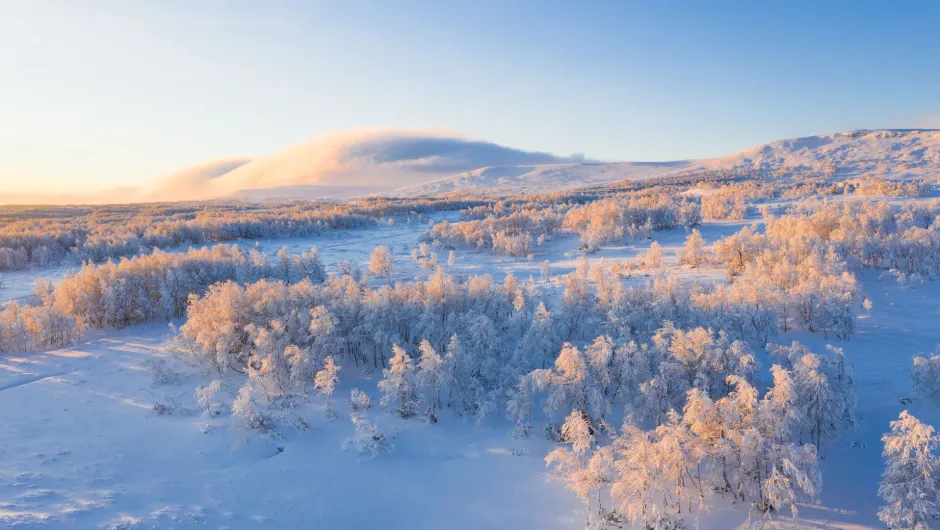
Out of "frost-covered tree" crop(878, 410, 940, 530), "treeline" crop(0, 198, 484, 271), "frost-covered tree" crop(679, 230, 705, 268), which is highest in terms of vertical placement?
"treeline" crop(0, 198, 484, 271)

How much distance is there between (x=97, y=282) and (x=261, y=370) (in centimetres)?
1024

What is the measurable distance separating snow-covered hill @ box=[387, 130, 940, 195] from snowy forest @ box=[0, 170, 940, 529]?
57.5 meters

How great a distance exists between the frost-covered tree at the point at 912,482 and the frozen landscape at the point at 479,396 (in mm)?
81

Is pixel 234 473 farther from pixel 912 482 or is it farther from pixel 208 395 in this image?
pixel 912 482

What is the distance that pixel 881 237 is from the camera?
1831 cm

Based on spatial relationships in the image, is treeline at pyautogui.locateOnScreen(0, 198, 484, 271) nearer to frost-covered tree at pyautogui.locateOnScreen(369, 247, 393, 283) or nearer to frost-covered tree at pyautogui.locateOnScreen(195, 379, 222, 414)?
frost-covered tree at pyautogui.locateOnScreen(369, 247, 393, 283)

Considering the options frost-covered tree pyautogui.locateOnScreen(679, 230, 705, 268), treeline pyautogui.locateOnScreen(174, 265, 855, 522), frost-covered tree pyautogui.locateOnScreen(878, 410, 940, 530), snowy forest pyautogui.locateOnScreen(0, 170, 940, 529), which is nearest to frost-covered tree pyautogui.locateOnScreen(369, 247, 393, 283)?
snowy forest pyautogui.locateOnScreen(0, 170, 940, 529)

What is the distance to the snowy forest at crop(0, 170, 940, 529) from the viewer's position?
7.25 m

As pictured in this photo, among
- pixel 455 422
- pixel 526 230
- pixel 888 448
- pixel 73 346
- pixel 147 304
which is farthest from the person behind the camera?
pixel 526 230

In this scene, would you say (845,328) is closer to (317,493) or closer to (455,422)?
(455,422)

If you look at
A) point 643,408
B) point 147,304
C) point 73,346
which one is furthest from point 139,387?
point 643,408

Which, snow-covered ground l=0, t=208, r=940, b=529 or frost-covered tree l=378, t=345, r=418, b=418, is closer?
snow-covered ground l=0, t=208, r=940, b=529

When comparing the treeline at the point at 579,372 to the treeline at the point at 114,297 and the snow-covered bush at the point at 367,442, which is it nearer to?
the snow-covered bush at the point at 367,442

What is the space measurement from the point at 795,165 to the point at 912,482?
102 m
